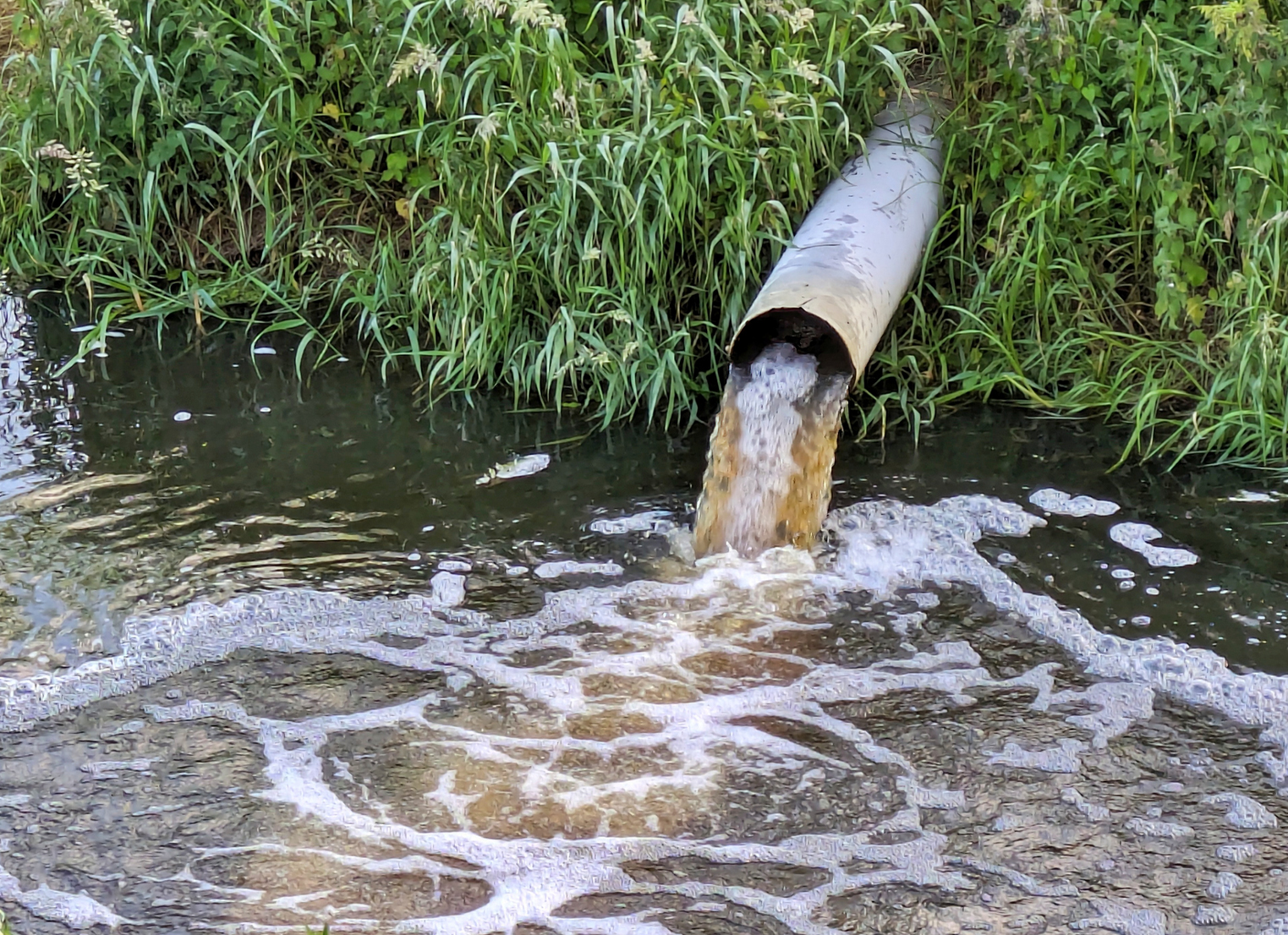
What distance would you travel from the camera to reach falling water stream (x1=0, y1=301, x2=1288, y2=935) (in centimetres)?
237

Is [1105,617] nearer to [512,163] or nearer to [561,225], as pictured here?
[561,225]

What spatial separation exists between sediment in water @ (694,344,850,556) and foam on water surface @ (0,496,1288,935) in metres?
0.12

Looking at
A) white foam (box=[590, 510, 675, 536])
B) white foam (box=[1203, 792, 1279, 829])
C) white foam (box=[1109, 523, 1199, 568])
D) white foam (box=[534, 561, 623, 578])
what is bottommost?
white foam (box=[1203, 792, 1279, 829])

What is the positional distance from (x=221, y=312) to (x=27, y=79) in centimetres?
109

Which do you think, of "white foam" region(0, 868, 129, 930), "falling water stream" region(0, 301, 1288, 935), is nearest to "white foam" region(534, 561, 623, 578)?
"falling water stream" region(0, 301, 1288, 935)

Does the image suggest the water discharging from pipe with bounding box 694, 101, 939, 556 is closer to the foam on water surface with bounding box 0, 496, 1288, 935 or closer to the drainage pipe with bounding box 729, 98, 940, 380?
the drainage pipe with bounding box 729, 98, 940, 380

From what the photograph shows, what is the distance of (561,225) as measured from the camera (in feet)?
12.6

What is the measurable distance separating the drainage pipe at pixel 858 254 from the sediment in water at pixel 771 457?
8 centimetres

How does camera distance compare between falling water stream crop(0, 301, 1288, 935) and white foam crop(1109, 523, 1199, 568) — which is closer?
falling water stream crop(0, 301, 1288, 935)

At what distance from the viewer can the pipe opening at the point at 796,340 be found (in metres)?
3.61

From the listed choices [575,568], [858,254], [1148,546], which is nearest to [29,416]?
[575,568]

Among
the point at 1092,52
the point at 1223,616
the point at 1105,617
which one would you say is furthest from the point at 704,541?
the point at 1092,52

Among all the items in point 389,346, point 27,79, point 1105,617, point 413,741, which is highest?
point 27,79

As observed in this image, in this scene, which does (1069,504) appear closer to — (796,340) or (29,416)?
(796,340)
